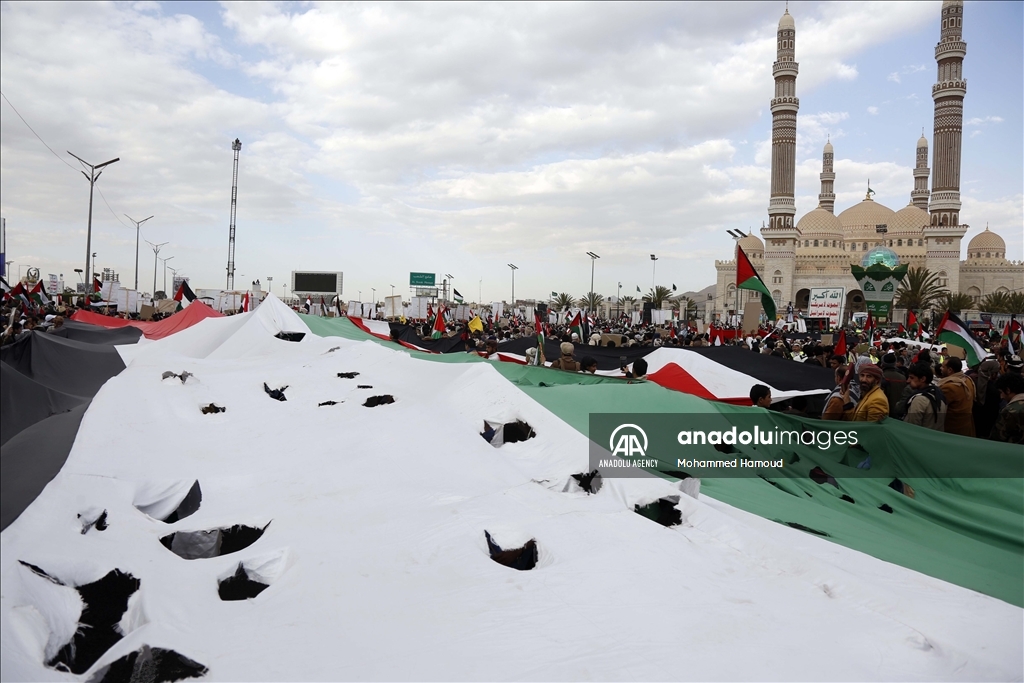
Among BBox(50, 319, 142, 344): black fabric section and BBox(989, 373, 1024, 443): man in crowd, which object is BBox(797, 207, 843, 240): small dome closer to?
BBox(50, 319, 142, 344): black fabric section

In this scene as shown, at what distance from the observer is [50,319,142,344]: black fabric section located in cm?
1408

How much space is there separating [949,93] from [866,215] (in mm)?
16872

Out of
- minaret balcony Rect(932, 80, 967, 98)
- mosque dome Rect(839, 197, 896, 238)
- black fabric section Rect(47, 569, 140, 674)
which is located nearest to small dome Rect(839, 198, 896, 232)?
mosque dome Rect(839, 197, 896, 238)

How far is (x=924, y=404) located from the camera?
612 centimetres

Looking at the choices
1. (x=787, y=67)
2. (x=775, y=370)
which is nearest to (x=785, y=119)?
(x=787, y=67)

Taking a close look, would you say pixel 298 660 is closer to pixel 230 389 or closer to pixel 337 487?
pixel 337 487

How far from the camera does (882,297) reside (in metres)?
19.8

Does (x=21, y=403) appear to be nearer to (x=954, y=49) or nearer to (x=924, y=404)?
(x=924, y=404)

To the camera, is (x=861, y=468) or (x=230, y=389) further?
(x=230, y=389)

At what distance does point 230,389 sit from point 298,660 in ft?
15.5

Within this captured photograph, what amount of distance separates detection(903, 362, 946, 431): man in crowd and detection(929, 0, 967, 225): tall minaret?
68.5m

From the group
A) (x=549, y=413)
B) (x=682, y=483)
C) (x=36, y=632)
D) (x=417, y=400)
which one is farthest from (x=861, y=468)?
(x=36, y=632)

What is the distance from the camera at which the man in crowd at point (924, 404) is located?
6117 millimetres

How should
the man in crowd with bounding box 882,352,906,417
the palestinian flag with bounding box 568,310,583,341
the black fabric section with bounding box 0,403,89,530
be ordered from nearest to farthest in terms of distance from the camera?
1. the black fabric section with bounding box 0,403,89,530
2. the man in crowd with bounding box 882,352,906,417
3. the palestinian flag with bounding box 568,310,583,341
